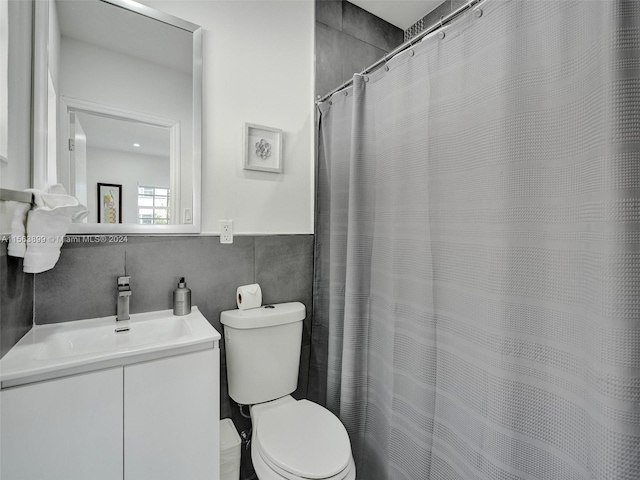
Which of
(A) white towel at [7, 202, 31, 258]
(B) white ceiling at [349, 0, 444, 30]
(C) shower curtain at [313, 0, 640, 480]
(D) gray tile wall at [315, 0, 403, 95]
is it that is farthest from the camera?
(B) white ceiling at [349, 0, 444, 30]

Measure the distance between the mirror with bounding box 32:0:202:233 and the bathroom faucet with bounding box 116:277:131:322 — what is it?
8.8 inches

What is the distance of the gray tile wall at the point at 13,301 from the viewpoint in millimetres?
933

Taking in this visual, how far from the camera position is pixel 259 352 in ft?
4.82

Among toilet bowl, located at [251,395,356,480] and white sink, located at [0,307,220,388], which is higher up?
white sink, located at [0,307,220,388]

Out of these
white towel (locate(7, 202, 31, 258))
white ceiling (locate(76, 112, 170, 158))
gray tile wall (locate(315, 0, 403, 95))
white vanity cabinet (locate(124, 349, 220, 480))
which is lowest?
white vanity cabinet (locate(124, 349, 220, 480))

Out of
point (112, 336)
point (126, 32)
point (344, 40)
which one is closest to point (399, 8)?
point (344, 40)

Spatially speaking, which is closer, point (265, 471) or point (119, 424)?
point (119, 424)

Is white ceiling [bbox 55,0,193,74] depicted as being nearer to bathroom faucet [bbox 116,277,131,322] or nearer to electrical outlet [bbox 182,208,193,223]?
electrical outlet [bbox 182,208,193,223]

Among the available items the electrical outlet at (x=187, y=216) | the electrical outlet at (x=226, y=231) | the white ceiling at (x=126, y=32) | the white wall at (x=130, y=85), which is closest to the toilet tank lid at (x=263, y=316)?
the electrical outlet at (x=226, y=231)

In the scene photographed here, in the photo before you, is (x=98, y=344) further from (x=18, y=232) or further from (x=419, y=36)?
(x=419, y=36)

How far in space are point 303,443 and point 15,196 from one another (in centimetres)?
127

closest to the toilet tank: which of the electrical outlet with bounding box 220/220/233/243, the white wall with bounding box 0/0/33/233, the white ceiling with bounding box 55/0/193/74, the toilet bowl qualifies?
the toilet bowl

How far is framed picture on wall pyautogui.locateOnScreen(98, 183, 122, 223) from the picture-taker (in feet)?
4.32

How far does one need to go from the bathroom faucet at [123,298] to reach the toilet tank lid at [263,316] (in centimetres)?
40
